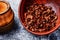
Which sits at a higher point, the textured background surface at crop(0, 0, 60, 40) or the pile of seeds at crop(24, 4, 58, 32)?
the pile of seeds at crop(24, 4, 58, 32)

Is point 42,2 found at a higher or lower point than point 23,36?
higher

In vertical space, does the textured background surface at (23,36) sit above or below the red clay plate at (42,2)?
below

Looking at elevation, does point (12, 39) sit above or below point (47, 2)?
below

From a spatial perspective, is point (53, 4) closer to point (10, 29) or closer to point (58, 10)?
point (58, 10)

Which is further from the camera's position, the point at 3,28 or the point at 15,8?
the point at 15,8

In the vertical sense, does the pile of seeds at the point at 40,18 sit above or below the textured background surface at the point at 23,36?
above

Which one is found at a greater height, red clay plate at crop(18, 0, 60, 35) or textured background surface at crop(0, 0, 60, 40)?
red clay plate at crop(18, 0, 60, 35)

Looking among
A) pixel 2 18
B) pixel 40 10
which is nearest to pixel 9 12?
pixel 2 18
